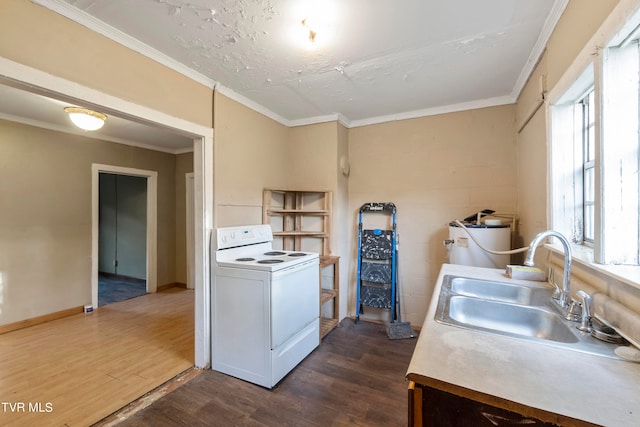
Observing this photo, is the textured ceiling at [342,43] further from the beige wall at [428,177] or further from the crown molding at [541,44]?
the beige wall at [428,177]

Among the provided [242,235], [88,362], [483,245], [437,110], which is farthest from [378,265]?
[88,362]

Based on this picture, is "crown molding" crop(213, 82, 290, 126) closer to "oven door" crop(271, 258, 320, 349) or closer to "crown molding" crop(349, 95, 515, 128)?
"crown molding" crop(349, 95, 515, 128)

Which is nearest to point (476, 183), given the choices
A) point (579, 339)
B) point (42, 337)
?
point (579, 339)

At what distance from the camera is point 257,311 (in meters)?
2.01

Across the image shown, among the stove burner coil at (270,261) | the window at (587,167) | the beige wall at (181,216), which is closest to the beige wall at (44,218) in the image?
the beige wall at (181,216)

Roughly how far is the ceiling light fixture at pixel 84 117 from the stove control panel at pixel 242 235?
1676 millimetres

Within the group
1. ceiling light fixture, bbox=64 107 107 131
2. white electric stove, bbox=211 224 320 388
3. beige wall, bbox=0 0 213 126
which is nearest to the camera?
beige wall, bbox=0 0 213 126

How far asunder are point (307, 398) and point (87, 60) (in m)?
2.50

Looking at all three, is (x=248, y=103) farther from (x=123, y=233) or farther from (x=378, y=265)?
(x=123, y=233)

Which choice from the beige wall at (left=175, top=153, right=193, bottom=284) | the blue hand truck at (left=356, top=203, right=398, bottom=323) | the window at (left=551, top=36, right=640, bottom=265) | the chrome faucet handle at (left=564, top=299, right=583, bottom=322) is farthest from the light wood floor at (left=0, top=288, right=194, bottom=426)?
the window at (left=551, top=36, right=640, bottom=265)

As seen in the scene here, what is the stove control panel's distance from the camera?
2.24 meters

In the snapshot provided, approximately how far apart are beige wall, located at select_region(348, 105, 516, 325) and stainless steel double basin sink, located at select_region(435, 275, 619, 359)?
1.41 m

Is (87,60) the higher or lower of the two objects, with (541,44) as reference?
lower

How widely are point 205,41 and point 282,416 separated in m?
2.45
